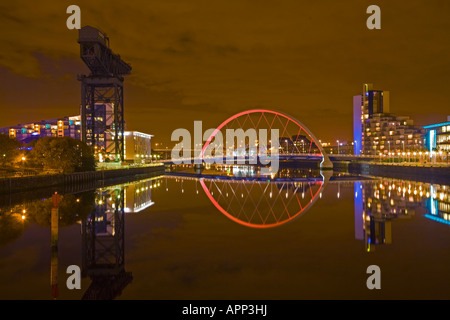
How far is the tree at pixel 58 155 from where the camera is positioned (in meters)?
42.2

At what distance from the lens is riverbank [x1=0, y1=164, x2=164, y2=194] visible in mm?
31673

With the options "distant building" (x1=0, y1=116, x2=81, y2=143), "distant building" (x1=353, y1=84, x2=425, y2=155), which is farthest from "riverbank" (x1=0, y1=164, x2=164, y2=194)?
"distant building" (x1=353, y1=84, x2=425, y2=155)

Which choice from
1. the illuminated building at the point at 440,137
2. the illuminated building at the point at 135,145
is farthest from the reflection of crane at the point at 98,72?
the illuminated building at the point at 440,137

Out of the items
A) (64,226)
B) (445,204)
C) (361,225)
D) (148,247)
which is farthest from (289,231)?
(445,204)

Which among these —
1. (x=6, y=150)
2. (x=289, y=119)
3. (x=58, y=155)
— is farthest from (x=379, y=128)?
(x=6, y=150)

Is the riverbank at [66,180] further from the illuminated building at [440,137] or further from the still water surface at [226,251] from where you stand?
the illuminated building at [440,137]

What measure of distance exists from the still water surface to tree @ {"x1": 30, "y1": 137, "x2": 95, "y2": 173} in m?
17.0

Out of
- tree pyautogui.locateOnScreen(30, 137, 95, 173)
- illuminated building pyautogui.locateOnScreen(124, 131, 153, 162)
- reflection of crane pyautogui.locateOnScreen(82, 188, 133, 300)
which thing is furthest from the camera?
illuminated building pyautogui.locateOnScreen(124, 131, 153, 162)

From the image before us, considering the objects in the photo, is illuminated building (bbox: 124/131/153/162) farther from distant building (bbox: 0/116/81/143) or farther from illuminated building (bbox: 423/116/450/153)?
illuminated building (bbox: 423/116/450/153)

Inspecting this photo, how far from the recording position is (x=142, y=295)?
360 inches

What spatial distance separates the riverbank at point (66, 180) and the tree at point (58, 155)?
135cm

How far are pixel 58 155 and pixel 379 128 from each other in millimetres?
120379

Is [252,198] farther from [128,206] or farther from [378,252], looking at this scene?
[378,252]

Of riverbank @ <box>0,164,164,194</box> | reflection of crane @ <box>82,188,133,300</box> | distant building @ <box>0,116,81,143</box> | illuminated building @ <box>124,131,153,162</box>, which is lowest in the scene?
reflection of crane @ <box>82,188,133,300</box>
